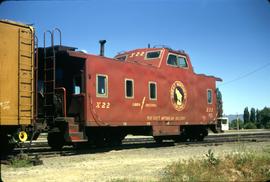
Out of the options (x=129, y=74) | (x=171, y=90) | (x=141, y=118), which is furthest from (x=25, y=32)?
(x=171, y=90)

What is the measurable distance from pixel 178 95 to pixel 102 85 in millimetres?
5356

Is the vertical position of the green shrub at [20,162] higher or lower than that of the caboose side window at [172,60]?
lower

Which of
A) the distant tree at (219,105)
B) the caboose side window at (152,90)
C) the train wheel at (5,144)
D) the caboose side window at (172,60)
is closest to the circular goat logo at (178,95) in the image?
the caboose side window at (172,60)

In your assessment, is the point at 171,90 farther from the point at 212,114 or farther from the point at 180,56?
the point at 212,114

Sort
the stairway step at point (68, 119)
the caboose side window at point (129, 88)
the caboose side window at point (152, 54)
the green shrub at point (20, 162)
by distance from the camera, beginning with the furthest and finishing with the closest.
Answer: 1. the caboose side window at point (152, 54)
2. the caboose side window at point (129, 88)
3. the stairway step at point (68, 119)
4. the green shrub at point (20, 162)

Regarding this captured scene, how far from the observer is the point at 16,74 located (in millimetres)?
12844

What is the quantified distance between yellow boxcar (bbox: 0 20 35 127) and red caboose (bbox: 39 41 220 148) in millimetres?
2022

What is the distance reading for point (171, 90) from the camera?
2014 centimetres

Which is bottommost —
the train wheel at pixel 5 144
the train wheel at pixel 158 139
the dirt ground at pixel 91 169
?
the dirt ground at pixel 91 169

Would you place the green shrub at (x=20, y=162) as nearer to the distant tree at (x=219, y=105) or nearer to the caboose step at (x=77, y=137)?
the caboose step at (x=77, y=137)

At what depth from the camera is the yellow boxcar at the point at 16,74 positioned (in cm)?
1247

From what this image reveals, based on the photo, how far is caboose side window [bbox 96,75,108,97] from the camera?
16.4m

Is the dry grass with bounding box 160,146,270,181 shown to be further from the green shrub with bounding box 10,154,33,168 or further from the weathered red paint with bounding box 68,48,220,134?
the weathered red paint with bounding box 68,48,220,134

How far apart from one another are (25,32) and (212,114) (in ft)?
43.7
